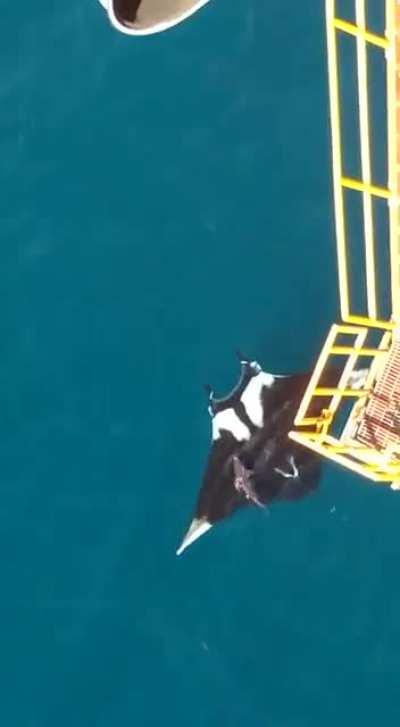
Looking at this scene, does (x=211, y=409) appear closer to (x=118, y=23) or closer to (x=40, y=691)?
(x=40, y=691)

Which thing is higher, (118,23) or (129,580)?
(118,23)

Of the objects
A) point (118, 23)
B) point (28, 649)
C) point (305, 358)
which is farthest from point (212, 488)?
point (118, 23)

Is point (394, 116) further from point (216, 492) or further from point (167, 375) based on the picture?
point (216, 492)

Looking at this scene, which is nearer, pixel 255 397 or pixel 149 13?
A: pixel 149 13

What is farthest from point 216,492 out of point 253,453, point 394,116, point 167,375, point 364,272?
point 394,116

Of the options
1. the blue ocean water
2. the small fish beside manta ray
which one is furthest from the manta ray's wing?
the blue ocean water

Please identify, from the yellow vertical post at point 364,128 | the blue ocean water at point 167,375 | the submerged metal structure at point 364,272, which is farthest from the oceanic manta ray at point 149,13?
the blue ocean water at point 167,375
